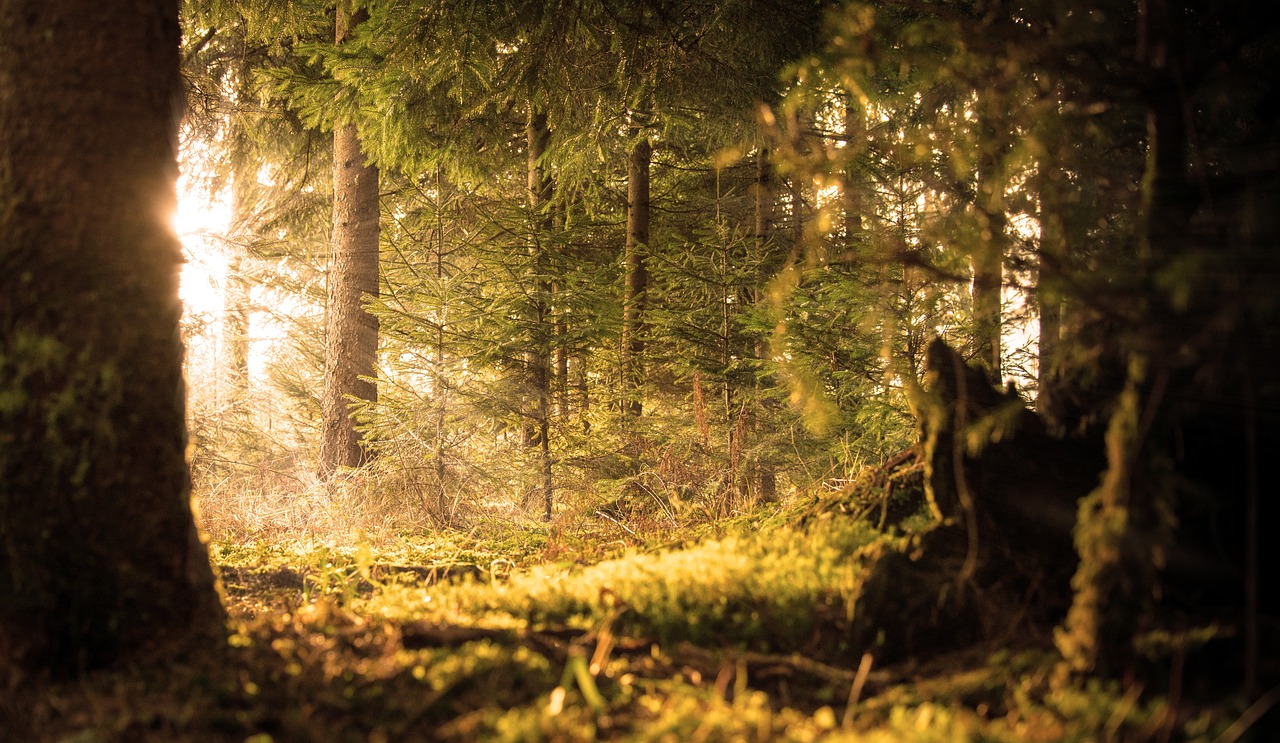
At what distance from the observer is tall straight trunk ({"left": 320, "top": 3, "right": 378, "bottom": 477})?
986cm

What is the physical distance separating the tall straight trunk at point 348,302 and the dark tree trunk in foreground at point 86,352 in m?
7.43

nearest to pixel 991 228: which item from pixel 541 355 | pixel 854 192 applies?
pixel 854 192

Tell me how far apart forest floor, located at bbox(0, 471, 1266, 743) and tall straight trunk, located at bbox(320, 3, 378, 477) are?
7207 millimetres

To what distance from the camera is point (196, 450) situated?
11.0m

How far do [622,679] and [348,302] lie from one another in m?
8.85

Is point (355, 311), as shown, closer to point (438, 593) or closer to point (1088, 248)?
point (438, 593)

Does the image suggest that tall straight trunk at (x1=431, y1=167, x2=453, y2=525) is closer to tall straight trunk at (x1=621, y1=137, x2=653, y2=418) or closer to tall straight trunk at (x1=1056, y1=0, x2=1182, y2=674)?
tall straight trunk at (x1=621, y1=137, x2=653, y2=418)

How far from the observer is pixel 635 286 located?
10320mm

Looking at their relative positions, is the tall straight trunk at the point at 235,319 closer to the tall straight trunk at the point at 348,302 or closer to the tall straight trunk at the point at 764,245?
the tall straight trunk at the point at 348,302

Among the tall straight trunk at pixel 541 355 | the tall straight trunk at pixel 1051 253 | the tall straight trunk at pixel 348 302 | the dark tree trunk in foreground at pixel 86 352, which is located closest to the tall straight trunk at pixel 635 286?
the tall straight trunk at pixel 541 355

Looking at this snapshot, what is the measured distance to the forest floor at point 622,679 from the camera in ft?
6.09

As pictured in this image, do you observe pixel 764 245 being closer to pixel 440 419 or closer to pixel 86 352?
pixel 440 419

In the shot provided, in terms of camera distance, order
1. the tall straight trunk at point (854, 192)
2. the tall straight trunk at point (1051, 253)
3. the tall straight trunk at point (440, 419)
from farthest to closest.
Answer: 1. the tall straight trunk at point (440, 419)
2. the tall straight trunk at point (854, 192)
3. the tall straight trunk at point (1051, 253)

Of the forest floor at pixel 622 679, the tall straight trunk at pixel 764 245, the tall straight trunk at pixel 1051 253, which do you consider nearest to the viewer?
the forest floor at pixel 622 679
